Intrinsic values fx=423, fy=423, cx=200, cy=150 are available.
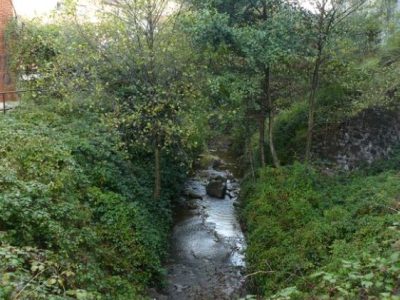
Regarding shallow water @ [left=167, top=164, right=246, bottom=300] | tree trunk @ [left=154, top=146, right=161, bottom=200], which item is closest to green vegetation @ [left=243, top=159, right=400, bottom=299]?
shallow water @ [left=167, top=164, right=246, bottom=300]

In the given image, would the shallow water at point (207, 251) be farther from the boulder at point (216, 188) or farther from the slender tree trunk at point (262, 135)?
the slender tree trunk at point (262, 135)

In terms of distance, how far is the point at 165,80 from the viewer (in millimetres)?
13742

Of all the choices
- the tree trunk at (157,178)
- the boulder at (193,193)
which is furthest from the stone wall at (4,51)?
the tree trunk at (157,178)

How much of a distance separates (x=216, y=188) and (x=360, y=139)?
6.78 meters

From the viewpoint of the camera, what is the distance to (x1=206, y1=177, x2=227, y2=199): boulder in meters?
20.0

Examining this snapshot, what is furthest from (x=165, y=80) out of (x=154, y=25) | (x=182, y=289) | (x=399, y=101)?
(x=399, y=101)

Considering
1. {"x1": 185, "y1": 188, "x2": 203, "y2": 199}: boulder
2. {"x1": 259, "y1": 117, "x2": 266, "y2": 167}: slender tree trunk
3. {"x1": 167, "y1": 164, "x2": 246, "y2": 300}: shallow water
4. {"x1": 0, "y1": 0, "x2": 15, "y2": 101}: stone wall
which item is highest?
{"x1": 0, "y1": 0, "x2": 15, "y2": 101}: stone wall

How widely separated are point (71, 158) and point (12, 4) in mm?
13506

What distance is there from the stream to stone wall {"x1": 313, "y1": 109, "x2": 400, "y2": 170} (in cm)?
480

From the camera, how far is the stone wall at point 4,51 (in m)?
20.5

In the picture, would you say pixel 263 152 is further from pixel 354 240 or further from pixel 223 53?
pixel 354 240

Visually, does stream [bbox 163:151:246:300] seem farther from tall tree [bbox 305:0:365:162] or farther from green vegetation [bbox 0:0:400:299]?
tall tree [bbox 305:0:365:162]

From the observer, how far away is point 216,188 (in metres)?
20.1

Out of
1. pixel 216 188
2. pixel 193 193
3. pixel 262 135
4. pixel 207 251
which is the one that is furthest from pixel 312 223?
pixel 193 193
